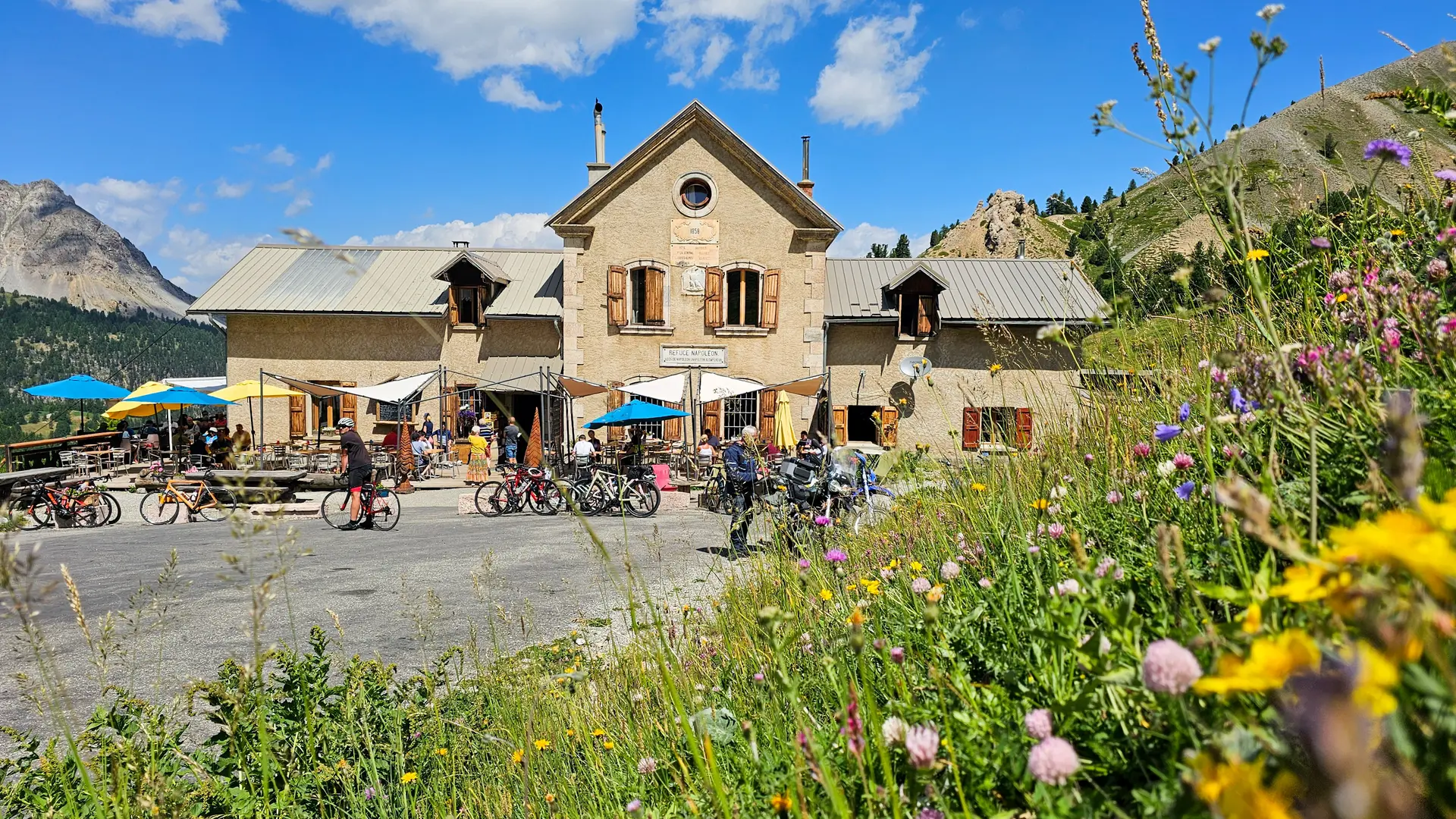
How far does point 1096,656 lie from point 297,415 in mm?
23875

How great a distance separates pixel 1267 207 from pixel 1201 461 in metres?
4.30

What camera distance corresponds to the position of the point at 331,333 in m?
21.7

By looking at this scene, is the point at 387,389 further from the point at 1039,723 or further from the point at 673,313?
the point at 1039,723

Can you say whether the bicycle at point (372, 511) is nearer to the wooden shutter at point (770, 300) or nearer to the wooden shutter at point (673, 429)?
the wooden shutter at point (673, 429)

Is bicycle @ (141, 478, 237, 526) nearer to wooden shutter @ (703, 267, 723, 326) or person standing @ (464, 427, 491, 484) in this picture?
person standing @ (464, 427, 491, 484)

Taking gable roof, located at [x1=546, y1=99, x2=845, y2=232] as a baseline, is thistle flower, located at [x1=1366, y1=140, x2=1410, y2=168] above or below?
below

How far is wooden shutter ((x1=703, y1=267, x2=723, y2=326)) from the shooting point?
20078mm

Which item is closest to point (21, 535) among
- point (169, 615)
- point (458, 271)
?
point (169, 615)

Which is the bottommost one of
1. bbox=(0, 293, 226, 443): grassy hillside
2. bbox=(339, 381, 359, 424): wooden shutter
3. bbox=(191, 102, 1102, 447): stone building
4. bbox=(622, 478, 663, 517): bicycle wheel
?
bbox=(622, 478, 663, 517): bicycle wheel

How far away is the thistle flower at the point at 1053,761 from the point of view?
1.04m

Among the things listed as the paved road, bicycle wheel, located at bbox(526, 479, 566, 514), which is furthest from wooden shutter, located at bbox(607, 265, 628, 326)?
the paved road

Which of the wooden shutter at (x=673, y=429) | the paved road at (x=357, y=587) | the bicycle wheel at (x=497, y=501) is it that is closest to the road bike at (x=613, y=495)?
the paved road at (x=357, y=587)

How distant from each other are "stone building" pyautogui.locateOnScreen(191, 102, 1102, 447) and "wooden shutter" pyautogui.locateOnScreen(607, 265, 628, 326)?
44mm

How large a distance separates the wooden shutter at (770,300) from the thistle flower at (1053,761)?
63.0 feet
